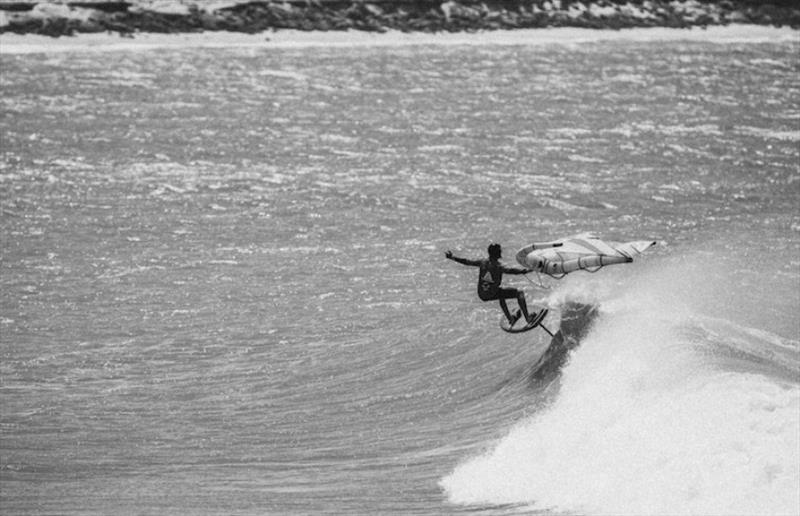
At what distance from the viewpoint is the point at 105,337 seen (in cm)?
3275

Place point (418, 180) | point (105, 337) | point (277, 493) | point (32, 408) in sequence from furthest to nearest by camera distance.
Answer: point (418, 180)
point (105, 337)
point (32, 408)
point (277, 493)

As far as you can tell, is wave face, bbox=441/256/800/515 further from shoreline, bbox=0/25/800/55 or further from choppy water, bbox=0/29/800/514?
shoreline, bbox=0/25/800/55

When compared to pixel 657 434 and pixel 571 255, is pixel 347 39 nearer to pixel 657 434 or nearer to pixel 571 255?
pixel 571 255

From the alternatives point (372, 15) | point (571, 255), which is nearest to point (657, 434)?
point (571, 255)

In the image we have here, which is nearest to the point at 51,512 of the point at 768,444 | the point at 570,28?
the point at 768,444

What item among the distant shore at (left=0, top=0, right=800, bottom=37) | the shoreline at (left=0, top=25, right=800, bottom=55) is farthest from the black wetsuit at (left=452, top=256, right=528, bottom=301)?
the distant shore at (left=0, top=0, right=800, bottom=37)

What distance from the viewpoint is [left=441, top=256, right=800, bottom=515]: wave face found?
22.3 metres

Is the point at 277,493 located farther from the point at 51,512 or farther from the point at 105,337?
the point at 105,337

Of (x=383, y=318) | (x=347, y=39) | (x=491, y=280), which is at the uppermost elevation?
(x=491, y=280)

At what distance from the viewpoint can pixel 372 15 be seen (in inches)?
4569

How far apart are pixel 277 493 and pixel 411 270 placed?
15138 millimetres

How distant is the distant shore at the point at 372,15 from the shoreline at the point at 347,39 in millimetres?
963

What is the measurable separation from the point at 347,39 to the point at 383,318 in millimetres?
79507

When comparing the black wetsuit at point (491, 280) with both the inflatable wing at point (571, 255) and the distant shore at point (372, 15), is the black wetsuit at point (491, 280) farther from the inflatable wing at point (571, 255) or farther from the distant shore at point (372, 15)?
the distant shore at point (372, 15)
